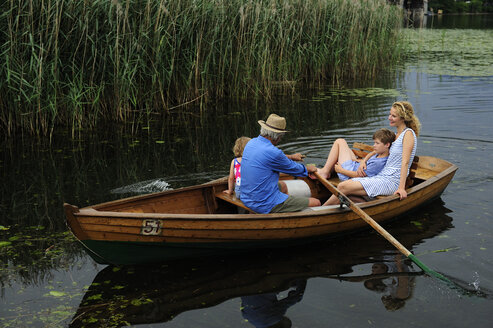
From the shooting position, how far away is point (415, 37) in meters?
32.9

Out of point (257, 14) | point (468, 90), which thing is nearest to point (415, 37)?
point (468, 90)

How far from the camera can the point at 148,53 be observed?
11117 mm

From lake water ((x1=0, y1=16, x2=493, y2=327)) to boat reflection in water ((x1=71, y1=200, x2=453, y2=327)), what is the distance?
0.01 meters

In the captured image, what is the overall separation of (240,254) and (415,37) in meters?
29.7

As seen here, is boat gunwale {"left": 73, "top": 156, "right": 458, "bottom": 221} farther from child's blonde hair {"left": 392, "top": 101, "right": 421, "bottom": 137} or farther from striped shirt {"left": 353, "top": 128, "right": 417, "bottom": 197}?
child's blonde hair {"left": 392, "top": 101, "right": 421, "bottom": 137}

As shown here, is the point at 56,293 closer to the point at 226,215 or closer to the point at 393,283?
the point at 226,215

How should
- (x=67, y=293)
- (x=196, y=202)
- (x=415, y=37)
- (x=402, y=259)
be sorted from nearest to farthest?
(x=67, y=293) < (x=402, y=259) < (x=196, y=202) < (x=415, y=37)

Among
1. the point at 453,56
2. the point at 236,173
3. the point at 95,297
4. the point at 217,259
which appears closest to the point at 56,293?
the point at 95,297

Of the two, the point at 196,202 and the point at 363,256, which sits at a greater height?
the point at 196,202

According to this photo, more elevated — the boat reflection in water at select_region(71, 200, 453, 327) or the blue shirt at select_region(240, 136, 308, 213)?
the blue shirt at select_region(240, 136, 308, 213)

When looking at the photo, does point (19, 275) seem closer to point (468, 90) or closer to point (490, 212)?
point (490, 212)

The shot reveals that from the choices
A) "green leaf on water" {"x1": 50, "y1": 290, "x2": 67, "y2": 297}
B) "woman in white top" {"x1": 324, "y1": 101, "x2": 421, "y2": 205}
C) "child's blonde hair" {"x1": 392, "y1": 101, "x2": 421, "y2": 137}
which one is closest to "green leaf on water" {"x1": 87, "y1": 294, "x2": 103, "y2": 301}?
"green leaf on water" {"x1": 50, "y1": 290, "x2": 67, "y2": 297}

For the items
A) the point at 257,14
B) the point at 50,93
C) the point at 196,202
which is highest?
the point at 257,14

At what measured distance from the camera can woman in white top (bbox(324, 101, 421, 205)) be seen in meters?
6.67
